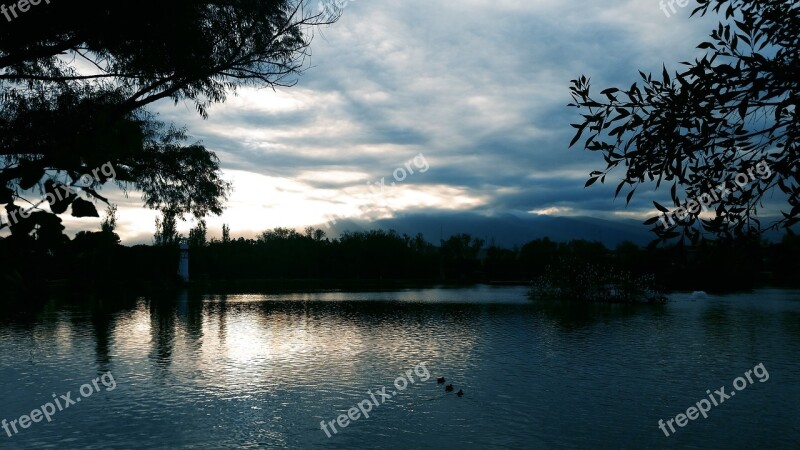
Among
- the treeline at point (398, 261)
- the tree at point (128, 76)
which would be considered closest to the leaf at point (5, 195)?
the tree at point (128, 76)

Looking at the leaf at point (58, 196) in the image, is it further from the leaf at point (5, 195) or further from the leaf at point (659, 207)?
the leaf at point (659, 207)

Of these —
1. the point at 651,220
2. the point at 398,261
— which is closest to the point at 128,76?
the point at 651,220

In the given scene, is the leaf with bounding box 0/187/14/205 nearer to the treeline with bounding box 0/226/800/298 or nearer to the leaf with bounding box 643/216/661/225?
the leaf with bounding box 643/216/661/225

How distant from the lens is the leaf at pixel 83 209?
6.43 feet

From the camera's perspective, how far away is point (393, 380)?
15.8m

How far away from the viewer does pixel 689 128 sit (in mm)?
5516

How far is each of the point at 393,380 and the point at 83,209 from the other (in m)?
14.5

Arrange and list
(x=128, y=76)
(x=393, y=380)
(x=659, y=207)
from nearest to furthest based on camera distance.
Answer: (x=659, y=207)
(x=128, y=76)
(x=393, y=380)

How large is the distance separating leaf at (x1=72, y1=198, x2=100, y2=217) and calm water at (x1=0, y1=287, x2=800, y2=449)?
25.8 feet

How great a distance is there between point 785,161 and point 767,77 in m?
0.76

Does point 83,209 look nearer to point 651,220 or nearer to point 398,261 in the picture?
point 651,220

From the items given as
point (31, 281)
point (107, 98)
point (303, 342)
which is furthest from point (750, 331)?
point (31, 281)

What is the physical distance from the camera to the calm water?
442 inches

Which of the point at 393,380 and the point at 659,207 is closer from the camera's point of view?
the point at 659,207
